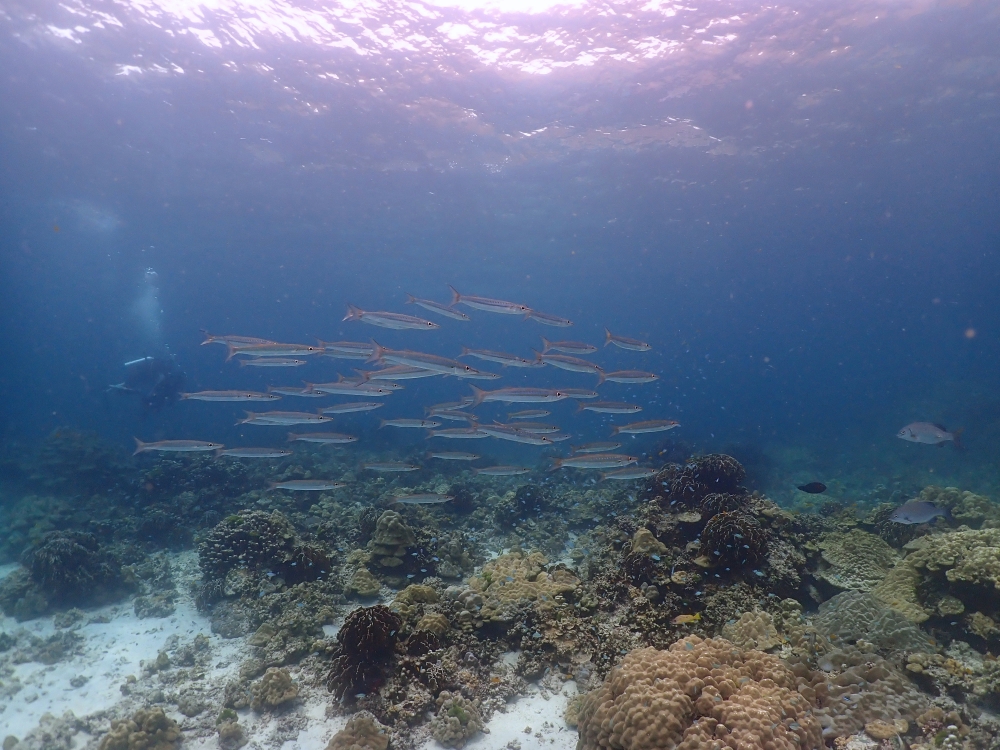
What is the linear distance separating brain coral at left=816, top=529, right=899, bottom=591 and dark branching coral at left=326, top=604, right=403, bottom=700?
6.32m

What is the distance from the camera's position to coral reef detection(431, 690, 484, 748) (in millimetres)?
4930

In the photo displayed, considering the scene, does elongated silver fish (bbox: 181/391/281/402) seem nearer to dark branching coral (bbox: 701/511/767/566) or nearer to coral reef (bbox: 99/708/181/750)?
coral reef (bbox: 99/708/181/750)

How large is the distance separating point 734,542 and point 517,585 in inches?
123

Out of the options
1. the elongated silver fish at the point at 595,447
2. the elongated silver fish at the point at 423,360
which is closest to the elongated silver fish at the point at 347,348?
the elongated silver fish at the point at 423,360

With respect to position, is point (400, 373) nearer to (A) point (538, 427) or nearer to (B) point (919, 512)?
(A) point (538, 427)

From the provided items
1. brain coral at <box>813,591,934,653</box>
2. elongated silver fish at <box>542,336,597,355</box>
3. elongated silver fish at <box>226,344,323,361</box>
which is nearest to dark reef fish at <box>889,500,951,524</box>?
brain coral at <box>813,591,934,653</box>

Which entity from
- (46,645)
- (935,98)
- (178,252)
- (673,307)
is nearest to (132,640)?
(46,645)

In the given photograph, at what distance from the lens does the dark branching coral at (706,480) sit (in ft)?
31.7

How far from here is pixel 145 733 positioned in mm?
5477

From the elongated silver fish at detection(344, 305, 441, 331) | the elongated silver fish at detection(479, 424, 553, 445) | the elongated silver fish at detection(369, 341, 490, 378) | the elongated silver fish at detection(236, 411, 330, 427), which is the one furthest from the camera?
the elongated silver fish at detection(479, 424, 553, 445)

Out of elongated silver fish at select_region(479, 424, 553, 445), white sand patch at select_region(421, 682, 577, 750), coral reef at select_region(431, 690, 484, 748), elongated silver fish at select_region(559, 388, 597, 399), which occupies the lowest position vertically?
white sand patch at select_region(421, 682, 577, 750)

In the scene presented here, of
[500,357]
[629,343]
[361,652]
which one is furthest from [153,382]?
[361,652]

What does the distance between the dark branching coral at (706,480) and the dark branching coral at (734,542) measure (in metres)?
2.41

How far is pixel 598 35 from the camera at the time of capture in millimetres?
17219
